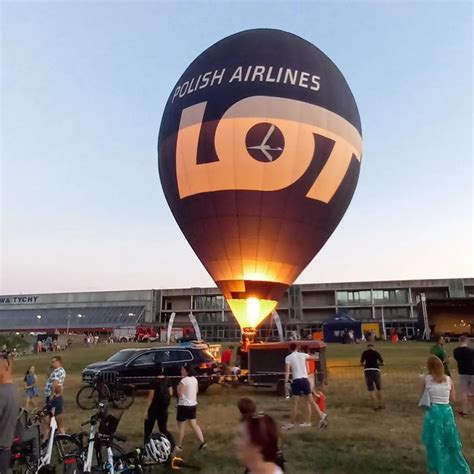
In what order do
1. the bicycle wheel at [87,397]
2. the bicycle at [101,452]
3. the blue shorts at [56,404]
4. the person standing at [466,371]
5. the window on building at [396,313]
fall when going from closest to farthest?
1. the bicycle at [101,452]
2. the blue shorts at [56,404]
3. the person standing at [466,371]
4. the bicycle wheel at [87,397]
5. the window on building at [396,313]

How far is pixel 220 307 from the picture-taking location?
8188cm

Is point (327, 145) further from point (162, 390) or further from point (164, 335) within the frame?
point (164, 335)

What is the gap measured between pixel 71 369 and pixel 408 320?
198ft

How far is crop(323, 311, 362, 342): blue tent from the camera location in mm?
47844

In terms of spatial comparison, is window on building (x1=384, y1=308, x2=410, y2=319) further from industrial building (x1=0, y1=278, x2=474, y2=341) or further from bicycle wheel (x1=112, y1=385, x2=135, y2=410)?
bicycle wheel (x1=112, y1=385, x2=135, y2=410)

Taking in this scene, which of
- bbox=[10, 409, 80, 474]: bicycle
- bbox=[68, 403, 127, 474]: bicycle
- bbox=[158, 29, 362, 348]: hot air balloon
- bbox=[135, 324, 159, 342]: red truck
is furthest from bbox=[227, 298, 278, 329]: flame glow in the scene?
bbox=[135, 324, 159, 342]: red truck

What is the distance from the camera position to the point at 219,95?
66.6 ft

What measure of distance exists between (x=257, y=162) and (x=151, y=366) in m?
9.07

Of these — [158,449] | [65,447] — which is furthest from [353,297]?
[65,447]

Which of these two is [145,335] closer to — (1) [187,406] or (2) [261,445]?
(1) [187,406]

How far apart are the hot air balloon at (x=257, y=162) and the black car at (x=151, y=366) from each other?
15.3 feet

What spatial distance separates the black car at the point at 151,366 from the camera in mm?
14961

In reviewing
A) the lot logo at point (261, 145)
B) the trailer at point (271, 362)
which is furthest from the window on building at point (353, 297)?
the trailer at point (271, 362)

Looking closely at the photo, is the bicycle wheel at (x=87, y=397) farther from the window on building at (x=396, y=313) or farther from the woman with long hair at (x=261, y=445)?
the window on building at (x=396, y=313)
